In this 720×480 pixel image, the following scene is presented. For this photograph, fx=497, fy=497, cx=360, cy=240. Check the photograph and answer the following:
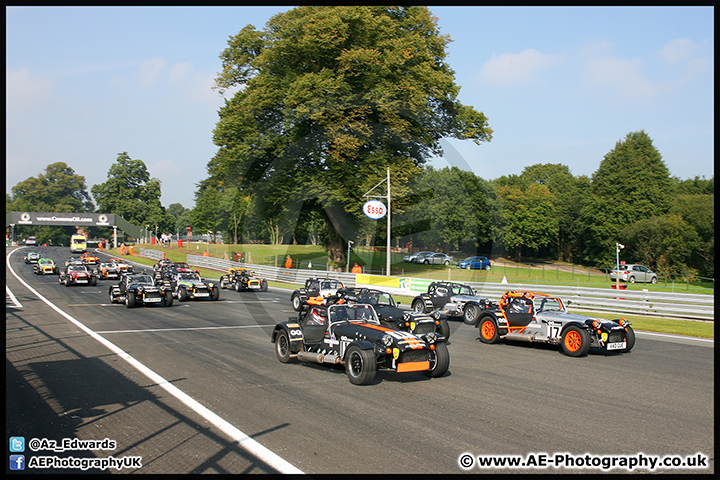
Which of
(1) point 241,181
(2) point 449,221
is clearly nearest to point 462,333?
(1) point 241,181

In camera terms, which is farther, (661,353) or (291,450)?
(661,353)

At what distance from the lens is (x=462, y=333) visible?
674 inches

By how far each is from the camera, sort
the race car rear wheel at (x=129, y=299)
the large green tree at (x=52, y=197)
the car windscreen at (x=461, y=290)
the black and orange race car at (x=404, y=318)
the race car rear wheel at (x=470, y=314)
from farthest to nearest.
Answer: the large green tree at (x=52, y=197) < the race car rear wheel at (x=129, y=299) < the car windscreen at (x=461, y=290) < the race car rear wheel at (x=470, y=314) < the black and orange race car at (x=404, y=318)

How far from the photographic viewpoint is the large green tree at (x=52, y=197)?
133500 millimetres

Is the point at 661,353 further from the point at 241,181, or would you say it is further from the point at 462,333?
the point at 241,181

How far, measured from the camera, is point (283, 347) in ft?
37.6

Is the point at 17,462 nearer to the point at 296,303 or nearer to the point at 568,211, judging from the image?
the point at 296,303

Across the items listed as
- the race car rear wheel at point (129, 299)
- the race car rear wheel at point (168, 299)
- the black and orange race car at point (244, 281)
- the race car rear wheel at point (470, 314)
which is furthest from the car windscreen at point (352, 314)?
the black and orange race car at point (244, 281)

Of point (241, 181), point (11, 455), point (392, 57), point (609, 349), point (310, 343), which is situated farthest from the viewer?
point (241, 181)

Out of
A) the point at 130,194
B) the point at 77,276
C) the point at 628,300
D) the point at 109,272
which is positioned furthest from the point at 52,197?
the point at 628,300

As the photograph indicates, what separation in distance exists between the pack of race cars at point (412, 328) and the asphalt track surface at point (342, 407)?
0.40 meters

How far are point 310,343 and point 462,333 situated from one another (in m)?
7.66

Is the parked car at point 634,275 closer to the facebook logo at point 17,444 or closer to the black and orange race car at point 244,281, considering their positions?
the black and orange race car at point 244,281

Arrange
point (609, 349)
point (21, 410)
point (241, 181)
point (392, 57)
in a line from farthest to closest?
point (241, 181) < point (392, 57) < point (609, 349) < point (21, 410)
